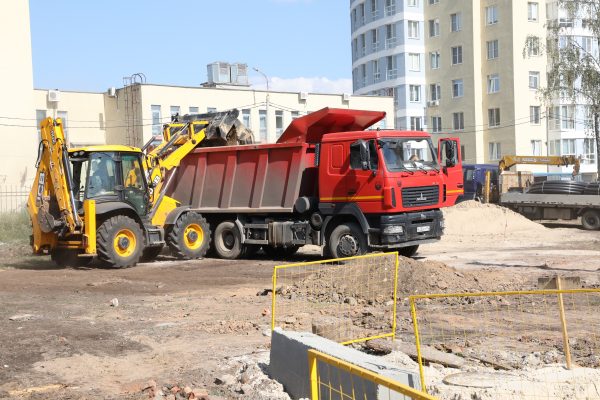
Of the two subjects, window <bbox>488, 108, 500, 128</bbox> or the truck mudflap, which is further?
window <bbox>488, 108, 500, 128</bbox>

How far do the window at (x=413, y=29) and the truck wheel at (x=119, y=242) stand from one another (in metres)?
46.4

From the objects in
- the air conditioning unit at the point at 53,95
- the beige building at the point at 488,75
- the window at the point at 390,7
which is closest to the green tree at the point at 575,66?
the beige building at the point at 488,75

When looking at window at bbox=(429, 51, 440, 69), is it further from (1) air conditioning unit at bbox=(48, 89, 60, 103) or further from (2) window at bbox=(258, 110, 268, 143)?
(1) air conditioning unit at bbox=(48, 89, 60, 103)

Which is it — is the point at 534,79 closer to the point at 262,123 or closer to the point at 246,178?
the point at 262,123

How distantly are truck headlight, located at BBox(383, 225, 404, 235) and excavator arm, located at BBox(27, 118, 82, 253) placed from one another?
6.81 metres

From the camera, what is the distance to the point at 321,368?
550cm

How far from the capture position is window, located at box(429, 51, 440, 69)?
198ft

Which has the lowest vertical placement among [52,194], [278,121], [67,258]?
[67,258]

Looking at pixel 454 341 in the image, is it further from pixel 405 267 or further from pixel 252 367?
pixel 405 267

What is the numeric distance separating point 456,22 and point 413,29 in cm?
355

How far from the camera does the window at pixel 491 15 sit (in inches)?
2216

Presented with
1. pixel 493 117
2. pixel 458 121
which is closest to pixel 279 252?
pixel 493 117

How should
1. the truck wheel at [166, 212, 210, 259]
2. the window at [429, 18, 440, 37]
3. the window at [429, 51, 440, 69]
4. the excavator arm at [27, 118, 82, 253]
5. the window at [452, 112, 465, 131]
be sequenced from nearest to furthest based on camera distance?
the excavator arm at [27, 118, 82, 253], the truck wheel at [166, 212, 210, 259], the window at [452, 112, 465, 131], the window at [429, 18, 440, 37], the window at [429, 51, 440, 69]

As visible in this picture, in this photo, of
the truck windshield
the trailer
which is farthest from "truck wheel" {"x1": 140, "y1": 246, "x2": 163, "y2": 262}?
the trailer
